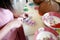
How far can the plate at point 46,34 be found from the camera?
630 millimetres

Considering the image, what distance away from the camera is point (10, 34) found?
2.11 feet

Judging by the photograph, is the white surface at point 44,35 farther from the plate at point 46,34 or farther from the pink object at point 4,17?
the pink object at point 4,17

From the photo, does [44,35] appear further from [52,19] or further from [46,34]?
[52,19]

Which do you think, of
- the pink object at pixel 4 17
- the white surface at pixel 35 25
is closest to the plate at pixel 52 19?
the white surface at pixel 35 25

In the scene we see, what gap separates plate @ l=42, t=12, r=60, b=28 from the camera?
0.76 m

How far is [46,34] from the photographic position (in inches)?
25.7

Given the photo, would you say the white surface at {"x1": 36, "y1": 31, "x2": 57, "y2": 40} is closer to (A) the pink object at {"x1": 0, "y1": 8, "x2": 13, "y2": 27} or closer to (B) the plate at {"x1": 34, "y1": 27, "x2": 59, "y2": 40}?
(B) the plate at {"x1": 34, "y1": 27, "x2": 59, "y2": 40}

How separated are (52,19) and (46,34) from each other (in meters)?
0.19

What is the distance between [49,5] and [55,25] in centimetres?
19

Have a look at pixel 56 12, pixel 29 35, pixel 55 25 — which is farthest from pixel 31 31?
pixel 56 12

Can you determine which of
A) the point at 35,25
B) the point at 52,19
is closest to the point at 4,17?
the point at 35,25

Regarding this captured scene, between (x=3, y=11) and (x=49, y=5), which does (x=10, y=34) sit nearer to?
(x=3, y=11)

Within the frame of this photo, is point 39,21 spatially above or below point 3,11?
below

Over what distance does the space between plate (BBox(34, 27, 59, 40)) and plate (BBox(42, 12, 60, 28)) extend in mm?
84
